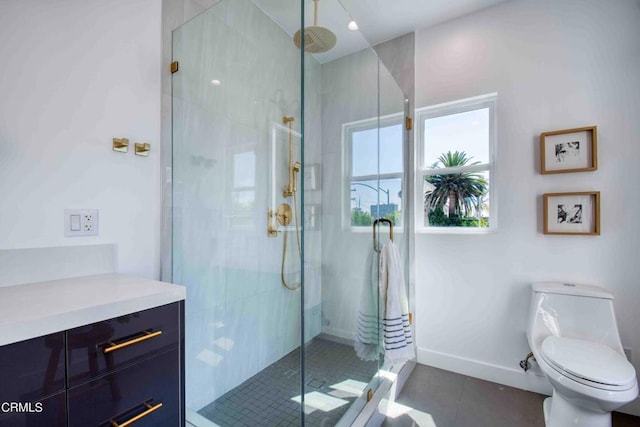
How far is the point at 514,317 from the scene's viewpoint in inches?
81.4

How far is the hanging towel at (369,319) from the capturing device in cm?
185

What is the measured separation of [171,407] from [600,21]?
10.2 feet

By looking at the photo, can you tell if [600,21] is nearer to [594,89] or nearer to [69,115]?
[594,89]

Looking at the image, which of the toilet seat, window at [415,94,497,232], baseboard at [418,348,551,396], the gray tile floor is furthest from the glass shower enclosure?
the toilet seat

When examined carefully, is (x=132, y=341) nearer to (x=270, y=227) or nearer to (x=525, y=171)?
(x=270, y=227)

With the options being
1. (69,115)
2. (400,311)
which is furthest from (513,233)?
(69,115)

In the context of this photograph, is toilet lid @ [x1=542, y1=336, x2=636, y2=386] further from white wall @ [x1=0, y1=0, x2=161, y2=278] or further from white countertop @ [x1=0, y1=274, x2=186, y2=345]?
white wall @ [x1=0, y1=0, x2=161, y2=278]

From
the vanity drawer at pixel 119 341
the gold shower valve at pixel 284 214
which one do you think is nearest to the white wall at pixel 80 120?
the vanity drawer at pixel 119 341

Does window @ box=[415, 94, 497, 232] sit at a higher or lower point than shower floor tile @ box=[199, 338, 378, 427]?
higher

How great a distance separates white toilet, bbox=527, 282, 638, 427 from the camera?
4.30 feet

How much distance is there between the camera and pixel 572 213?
1.88 metres

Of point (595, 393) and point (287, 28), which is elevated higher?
point (287, 28)

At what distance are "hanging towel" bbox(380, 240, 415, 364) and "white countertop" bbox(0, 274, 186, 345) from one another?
126 centimetres

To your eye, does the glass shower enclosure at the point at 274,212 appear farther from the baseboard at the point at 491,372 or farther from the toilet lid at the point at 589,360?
the toilet lid at the point at 589,360
